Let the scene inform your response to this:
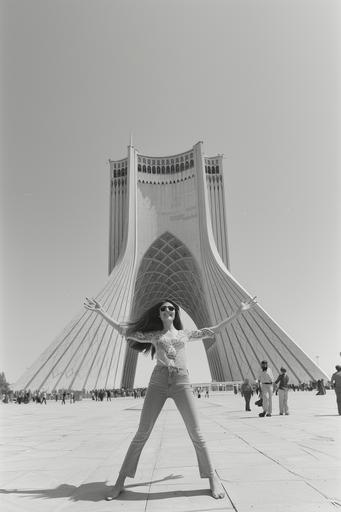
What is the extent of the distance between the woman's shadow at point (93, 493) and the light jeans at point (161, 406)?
0.69 ft

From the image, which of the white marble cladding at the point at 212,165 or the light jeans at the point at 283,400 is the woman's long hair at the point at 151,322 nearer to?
the light jeans at the point at 283,400

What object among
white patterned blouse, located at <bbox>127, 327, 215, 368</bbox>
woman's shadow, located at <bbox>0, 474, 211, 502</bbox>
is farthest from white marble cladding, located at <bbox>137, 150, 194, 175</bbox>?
woman's shadow, located at <bbox>0, 474, 211, 502</bbox>

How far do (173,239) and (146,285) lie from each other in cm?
966

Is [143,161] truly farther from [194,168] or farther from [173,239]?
[173,239]

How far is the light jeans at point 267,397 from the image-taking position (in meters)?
9.83

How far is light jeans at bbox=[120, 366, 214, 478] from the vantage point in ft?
11.0

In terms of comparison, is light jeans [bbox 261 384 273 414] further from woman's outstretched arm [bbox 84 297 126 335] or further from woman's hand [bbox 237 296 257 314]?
woman's outstretched arm [bbox 84 297 126 335]

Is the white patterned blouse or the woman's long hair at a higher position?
the woman's long hair

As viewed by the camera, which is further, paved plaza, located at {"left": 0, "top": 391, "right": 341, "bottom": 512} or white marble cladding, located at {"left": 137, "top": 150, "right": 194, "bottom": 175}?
white marble cladding, located at {"left": 137, "top": 150, "right": 194, "bottom": 175}

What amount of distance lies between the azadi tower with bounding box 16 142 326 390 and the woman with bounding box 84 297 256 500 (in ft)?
74.5

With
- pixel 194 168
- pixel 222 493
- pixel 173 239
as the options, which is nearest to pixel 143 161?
pixel 194 168

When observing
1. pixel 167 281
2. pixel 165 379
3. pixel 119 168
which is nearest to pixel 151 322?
pixel 165 379

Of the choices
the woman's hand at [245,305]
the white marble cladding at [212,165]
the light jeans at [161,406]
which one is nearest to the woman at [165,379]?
the light jeans at [161,406]

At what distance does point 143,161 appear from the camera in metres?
43.1
